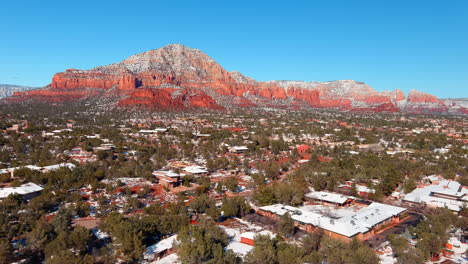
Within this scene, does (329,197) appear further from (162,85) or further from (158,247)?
(162,85)

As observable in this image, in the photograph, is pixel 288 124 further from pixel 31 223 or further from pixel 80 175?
pixel 31 223

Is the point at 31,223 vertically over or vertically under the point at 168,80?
under

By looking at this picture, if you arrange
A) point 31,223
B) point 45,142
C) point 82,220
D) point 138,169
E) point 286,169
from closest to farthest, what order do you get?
point 31,223
point 82,220
point 138,169
point 286,169
point 45,142

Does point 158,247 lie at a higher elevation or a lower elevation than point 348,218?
lower

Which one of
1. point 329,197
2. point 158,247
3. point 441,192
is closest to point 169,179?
point 158,247

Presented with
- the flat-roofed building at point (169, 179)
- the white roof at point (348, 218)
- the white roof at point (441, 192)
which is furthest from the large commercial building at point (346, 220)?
the flat-roofed building at point (169, 179)

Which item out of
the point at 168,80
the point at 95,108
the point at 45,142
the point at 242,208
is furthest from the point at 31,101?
the point at 242,208

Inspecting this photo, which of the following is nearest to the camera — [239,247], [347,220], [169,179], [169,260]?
[169,260]

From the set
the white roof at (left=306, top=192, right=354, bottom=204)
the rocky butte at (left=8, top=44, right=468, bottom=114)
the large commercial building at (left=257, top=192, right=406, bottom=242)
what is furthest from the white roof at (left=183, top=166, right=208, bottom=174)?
the rocky butte at (left=8, top=44, right=468, bottom=114)
